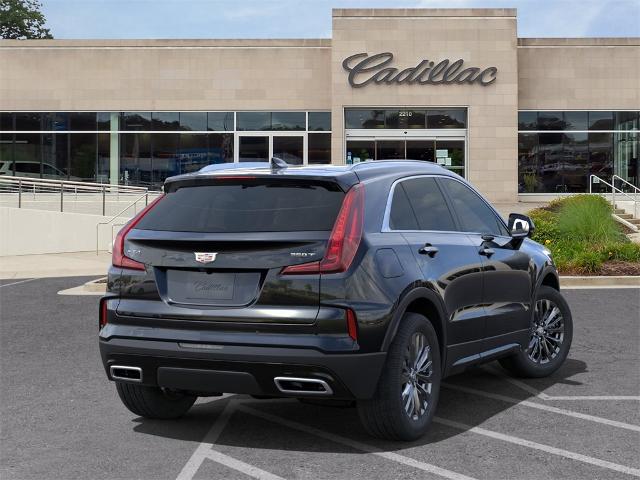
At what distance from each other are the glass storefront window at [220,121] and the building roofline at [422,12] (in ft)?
20.2

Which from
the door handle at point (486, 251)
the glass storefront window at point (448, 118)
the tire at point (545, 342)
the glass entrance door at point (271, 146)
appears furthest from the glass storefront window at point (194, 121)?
the door handle at point (486, 251)

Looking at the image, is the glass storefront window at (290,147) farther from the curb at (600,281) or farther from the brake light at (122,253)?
the brake light at (122,253)

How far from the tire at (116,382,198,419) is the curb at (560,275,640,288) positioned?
36.6ft

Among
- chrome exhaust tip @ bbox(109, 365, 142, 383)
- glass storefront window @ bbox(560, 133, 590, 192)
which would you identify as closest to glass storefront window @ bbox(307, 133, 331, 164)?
glass storefront window @ bbox(560, 133, 590, 192)

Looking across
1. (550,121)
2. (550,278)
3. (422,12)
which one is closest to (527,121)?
(550,121)

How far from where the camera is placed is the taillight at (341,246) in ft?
17.1

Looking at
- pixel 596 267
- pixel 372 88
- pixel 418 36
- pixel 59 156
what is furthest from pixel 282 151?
pixel 596 267

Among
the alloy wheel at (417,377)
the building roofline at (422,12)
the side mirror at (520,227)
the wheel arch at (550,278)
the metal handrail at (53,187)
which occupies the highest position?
the building roofline at (422,12)

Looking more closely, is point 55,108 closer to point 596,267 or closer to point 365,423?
point 596,267

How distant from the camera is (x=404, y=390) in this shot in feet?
18.4

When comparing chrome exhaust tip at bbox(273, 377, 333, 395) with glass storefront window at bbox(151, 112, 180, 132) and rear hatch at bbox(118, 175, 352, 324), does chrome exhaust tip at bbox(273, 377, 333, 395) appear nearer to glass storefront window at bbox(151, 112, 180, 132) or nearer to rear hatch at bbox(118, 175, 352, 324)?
rear hatch at bbox(118, 175, 352, 324)

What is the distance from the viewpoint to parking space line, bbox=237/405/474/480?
16.5ft

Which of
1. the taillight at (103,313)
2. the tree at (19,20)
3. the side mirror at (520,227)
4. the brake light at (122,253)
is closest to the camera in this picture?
the brake light at (122,253)

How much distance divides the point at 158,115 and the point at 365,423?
3409 cm
